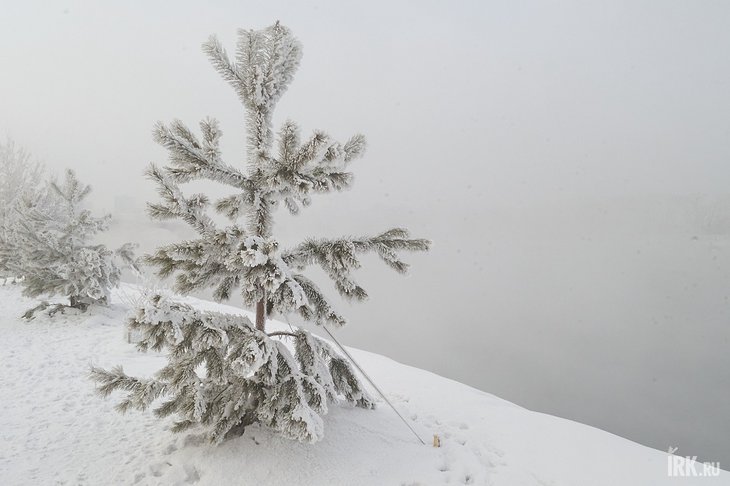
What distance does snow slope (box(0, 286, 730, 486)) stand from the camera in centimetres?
389

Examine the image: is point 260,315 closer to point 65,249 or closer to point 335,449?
point 335,449

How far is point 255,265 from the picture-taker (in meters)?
2.91

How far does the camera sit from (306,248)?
3.94 metres

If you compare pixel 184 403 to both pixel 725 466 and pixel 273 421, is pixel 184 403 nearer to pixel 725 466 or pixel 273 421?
pixel 273 421

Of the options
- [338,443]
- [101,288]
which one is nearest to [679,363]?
[338,443]

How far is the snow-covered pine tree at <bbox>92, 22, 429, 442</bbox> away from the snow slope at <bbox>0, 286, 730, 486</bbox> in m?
0.50

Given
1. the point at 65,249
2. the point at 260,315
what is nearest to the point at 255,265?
the point at 260,315

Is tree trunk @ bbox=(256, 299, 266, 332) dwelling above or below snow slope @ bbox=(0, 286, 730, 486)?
above

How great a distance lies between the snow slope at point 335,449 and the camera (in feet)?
12.8

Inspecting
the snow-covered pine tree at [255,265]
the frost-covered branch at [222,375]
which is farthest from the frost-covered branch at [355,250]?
the frost-covered branch at [222,375]

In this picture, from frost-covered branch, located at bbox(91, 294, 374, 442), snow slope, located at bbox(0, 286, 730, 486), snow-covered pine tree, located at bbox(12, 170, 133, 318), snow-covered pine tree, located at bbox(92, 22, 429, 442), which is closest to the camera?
frost-covered branch, located at bbox(91, 294, 374, 442)
